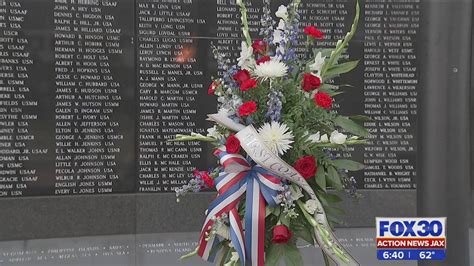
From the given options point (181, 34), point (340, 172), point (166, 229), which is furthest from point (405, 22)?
point (340, 172)

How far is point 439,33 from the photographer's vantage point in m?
3.02

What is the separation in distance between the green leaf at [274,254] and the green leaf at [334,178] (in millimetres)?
330

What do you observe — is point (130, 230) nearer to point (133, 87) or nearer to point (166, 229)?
point (166, 229)

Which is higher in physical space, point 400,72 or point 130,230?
point 400,72

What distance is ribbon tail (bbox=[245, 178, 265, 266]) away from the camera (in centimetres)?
222

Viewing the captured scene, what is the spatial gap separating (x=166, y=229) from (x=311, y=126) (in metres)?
2.86

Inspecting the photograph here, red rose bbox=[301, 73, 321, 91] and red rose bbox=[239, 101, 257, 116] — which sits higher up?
red rose bbox=[301, 73, 321, 91]

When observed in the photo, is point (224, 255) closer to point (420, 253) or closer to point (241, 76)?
point (241, 76)

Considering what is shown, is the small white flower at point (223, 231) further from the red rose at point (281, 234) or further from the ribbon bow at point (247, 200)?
the red rose at point (281, 234)

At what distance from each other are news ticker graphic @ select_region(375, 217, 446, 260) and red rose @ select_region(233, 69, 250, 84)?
1481mm

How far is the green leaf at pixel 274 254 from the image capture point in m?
2.26

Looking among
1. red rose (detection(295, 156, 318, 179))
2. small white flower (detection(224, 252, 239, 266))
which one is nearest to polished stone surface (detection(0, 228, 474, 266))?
small white flower (detection(224, 252, 239, 266))

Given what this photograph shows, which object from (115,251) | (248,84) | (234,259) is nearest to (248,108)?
(248,84)

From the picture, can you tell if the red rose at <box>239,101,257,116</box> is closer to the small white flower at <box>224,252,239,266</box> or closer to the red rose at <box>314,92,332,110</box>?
the red rose at <box>314,92,332,110</box>
